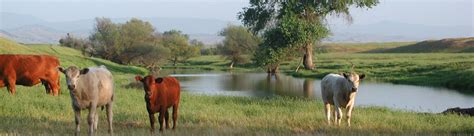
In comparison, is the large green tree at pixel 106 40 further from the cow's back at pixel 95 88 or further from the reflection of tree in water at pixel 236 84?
the cow's back at pixel 95 88

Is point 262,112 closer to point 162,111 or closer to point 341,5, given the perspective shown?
point 162,111

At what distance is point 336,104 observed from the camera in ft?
45.7

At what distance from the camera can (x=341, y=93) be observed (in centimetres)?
1386

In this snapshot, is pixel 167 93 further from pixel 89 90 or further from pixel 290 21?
pixel 290 21

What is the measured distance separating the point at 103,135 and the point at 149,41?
78.0 metres

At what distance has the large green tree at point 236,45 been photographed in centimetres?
8062

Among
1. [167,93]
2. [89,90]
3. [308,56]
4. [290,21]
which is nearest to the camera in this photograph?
[89,90]

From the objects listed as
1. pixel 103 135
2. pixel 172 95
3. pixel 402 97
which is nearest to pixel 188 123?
pixel 172 95

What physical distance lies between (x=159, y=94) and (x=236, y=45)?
7037 cm

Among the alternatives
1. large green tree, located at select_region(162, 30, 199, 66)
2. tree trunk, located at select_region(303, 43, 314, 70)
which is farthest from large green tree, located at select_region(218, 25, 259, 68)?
tree trunk, located at select_region(303, 43, 314, 70)

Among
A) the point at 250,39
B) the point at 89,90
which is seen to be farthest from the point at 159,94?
the point at 250,39

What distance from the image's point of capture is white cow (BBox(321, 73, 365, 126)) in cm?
1305

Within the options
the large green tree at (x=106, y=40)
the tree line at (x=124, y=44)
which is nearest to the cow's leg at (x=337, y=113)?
the tree line at (x=124, y=44)

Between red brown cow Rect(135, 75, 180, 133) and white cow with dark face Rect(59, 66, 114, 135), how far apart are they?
2.76 feet
